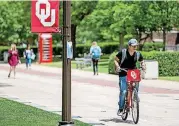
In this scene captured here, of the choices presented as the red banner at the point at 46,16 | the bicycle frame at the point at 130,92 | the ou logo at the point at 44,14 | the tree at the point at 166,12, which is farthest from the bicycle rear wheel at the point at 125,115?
the tree at the point at 166,12

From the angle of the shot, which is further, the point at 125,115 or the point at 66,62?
the point at 125,115

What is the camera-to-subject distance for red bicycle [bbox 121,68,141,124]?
12.0m

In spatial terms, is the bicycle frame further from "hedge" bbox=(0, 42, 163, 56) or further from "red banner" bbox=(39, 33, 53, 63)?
"hedge" bbox=(0, 42, 163, 56)

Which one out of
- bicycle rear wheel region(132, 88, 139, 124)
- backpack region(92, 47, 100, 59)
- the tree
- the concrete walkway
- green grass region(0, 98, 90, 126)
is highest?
the tree

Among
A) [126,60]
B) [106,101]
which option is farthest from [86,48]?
[126,60]

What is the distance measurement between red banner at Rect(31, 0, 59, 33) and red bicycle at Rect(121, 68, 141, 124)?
10.3 ft

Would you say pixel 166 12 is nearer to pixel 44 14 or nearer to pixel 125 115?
pixel 125 115

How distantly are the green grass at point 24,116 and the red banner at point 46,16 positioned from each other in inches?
98.1

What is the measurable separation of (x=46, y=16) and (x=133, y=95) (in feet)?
11.8

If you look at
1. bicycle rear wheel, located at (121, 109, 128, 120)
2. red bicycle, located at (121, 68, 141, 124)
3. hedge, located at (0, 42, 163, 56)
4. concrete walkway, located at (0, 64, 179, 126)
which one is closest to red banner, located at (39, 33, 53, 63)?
hedge, located at (0, 42, 163, 56)

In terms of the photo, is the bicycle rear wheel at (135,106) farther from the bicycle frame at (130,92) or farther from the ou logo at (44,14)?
the ou logo at (44,14)

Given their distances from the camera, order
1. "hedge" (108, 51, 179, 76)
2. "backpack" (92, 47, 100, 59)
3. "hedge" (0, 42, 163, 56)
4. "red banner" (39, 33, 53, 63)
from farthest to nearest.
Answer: "hedge" (0, 42, 163, 56)
"red banner" (39, 33, 53, 63)
"backpack" (92, 47, 100, 59)
"hedge" (108, 51, 179, 76)

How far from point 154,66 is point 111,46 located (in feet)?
127

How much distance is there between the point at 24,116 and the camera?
40.7ft
